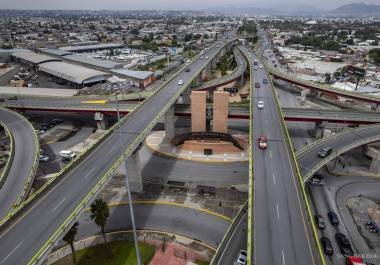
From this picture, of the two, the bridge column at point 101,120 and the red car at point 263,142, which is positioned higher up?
the red car at point 263,142

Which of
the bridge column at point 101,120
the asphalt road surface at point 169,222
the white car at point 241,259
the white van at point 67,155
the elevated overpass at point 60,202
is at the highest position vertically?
the elevated overpass at point 60,202

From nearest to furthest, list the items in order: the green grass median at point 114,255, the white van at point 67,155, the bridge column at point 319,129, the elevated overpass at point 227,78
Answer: the green grass median at point 114,255
the white van at point 67,155
the bridge column at point 319,129
the elevated overpass at point 227,78

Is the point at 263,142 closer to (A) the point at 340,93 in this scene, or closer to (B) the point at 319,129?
(B) the point at 319,129

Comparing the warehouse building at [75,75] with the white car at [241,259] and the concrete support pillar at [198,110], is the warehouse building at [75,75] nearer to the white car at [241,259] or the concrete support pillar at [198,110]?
the concrete support pillar at [198,110]

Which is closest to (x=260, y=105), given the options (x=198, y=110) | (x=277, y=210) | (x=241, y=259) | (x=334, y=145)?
(x=198, y=110)

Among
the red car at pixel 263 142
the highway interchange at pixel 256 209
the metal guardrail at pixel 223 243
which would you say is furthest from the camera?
the red car at pixel 263 142

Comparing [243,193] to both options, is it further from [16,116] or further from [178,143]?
[16,116]

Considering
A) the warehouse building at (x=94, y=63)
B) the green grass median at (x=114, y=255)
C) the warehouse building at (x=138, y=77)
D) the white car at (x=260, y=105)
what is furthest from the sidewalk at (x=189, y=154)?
the warehouse building at (x=94, y=63)
